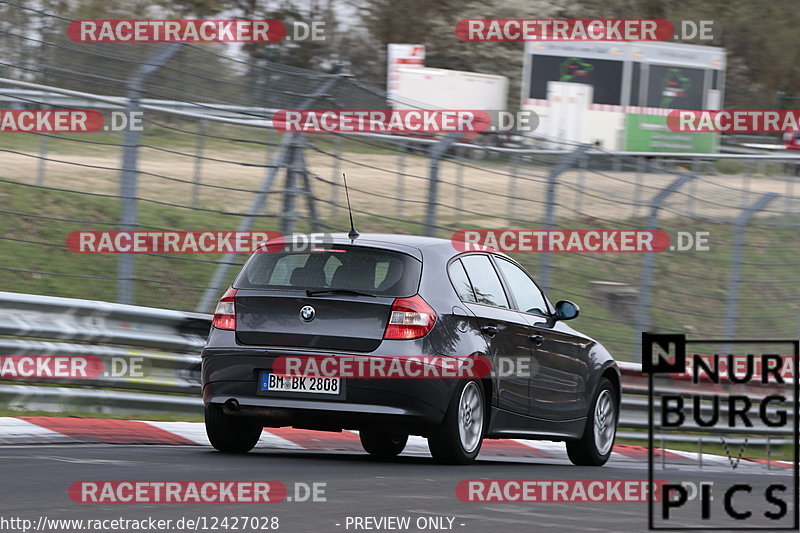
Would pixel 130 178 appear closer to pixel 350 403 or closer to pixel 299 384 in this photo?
pixel 299 384

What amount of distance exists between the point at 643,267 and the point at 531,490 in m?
7.23

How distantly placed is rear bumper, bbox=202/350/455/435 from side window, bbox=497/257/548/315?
148 cm

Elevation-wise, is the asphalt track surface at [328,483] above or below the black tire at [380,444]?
above

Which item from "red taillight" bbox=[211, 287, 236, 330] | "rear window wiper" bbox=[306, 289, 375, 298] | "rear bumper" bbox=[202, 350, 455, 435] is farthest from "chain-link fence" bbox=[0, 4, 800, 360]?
"rear window wiper" bbox=[306, 289, 375, 298]

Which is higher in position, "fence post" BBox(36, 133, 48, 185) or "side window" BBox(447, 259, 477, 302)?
"fence post" BBox(36, 133, 48, 185)

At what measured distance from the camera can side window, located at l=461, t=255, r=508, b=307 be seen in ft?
31.2

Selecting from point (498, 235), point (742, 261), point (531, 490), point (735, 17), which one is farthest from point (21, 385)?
point (735, 17)

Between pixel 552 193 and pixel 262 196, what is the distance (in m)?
3.07

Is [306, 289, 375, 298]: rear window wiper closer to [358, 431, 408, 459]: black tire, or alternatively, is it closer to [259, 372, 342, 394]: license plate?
[259, 372, 342, 394]: license plate

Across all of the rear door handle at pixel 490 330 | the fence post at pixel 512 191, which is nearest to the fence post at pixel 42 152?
the rear door handle at pixel 490 330

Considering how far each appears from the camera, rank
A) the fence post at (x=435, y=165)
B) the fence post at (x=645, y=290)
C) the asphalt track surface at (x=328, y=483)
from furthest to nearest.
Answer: the fence post at (x=645, y=290) < the fence post at (x=435, y=165) < the asphalt track surface at (x=328, y=483)

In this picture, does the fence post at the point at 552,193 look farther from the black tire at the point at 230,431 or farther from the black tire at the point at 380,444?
the black tire at the point at 230,431

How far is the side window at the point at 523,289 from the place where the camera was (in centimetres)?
1010

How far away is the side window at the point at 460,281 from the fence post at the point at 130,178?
9.69 feet
